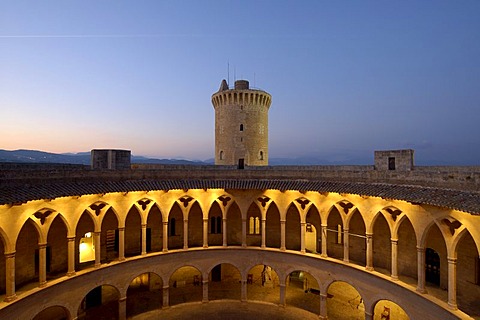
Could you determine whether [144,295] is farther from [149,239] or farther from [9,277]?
[9,277]

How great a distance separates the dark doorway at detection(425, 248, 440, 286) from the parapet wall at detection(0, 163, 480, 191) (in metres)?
4.68

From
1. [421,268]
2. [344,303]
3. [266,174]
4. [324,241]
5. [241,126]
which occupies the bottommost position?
[344,303]

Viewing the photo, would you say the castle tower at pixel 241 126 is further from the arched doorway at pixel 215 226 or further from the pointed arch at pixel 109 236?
the pointed arch at pixel 109 236

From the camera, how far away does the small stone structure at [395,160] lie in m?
19.3

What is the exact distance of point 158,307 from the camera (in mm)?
21453

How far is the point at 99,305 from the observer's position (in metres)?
22.3

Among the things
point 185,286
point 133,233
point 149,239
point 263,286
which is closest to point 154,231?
point 149,239

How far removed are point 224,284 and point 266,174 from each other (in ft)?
35.9

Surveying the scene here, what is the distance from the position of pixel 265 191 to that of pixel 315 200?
4.08 meters

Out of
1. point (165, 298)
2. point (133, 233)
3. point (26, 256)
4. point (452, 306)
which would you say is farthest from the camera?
point (133, 233)

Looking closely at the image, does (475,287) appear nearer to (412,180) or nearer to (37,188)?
(412,180)

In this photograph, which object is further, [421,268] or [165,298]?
[165,298]

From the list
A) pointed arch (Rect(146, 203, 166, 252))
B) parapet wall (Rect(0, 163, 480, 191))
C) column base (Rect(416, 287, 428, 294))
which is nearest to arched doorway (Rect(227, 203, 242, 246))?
Answer: parapet wall (Rect(0, 163, 480, 191))

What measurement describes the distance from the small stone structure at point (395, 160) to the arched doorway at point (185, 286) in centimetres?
1748
